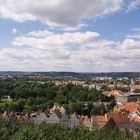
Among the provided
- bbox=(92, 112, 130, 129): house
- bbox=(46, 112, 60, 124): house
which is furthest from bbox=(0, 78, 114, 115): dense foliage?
bbox=(92, 112, 130, 129): house

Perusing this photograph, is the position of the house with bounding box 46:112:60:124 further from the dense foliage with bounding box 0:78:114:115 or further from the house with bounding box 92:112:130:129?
the dense foliage with bounding box 0:78:114:115

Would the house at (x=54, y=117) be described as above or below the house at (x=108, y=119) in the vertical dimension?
below

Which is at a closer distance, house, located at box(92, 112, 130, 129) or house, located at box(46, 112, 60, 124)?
house, located at box(92, 112, 130, 129)

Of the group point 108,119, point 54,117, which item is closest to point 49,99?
point 54,117

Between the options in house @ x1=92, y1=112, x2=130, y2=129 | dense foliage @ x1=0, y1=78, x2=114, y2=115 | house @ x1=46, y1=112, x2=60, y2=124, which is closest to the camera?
house @ x1=92, y1=112, x2=130, y2=129

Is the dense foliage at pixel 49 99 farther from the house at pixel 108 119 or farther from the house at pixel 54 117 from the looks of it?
the house at pixel 108 119

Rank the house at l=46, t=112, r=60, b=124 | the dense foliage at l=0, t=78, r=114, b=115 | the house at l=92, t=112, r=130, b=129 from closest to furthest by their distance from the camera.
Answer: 1. the house at l=92, t=112, r=130, b=129
2. the house at l=46, t=112, r=60, b=124
3. the dense foliage at l=0, t=78, r=114, b=115

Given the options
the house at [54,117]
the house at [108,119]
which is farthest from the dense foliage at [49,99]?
the house at [108,119]

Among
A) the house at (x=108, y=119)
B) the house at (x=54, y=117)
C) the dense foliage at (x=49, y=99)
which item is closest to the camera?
the house at (x=108, y=119)

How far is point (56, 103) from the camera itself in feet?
329

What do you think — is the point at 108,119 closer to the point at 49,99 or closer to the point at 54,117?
the point at 54,117

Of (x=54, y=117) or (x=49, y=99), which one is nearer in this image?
(x=54, y=117)

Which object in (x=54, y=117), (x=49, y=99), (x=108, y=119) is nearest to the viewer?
(x=108, y=119)

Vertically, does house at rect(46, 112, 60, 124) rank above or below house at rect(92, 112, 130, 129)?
below
